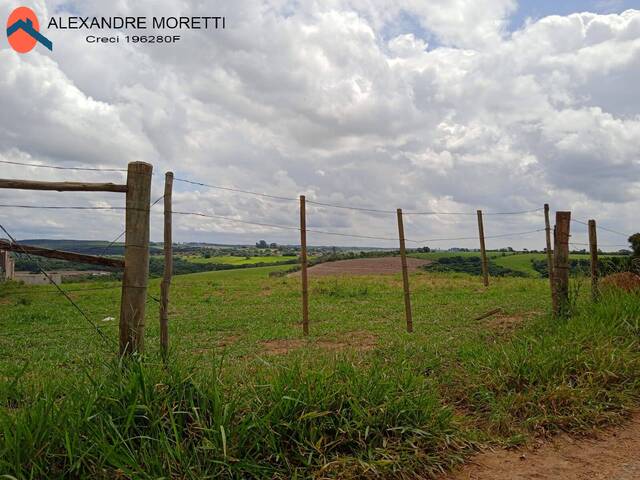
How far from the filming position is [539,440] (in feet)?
11.8

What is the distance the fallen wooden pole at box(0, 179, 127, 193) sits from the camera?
354 centimetres

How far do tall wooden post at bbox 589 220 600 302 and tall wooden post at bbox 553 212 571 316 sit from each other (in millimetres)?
673

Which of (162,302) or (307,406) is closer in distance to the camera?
(307,406)

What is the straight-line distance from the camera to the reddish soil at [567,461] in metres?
3.09

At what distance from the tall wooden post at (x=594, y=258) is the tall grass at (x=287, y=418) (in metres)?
2.95

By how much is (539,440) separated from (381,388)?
4.27 feet

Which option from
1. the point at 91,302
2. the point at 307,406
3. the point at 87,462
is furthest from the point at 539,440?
the point at 91,302

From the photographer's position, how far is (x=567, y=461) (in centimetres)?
329

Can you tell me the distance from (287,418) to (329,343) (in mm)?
4297

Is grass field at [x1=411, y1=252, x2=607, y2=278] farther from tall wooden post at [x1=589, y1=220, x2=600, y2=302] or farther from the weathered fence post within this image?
the weathered fence post

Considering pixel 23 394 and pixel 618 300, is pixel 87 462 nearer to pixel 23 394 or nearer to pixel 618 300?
pixel 23 394

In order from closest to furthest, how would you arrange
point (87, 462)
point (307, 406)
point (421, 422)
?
point (87, 462) < point (307, 406) < point (421, 422)

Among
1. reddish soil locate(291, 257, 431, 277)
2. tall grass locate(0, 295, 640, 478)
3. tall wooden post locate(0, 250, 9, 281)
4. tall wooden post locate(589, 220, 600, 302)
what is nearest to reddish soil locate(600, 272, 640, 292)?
tall wooden post locate(589, 220, 600, 302)

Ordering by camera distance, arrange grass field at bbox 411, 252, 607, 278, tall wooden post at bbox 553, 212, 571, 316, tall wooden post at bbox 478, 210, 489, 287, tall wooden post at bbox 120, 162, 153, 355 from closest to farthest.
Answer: tall wooden post at bbox 120, 162, 153, 355
tall wooden post at bbox 553, 212, 571, 316
tall wooden post at bbox 478, 210, 489, 287
grass field at bbox 411, 252, 607, 278
